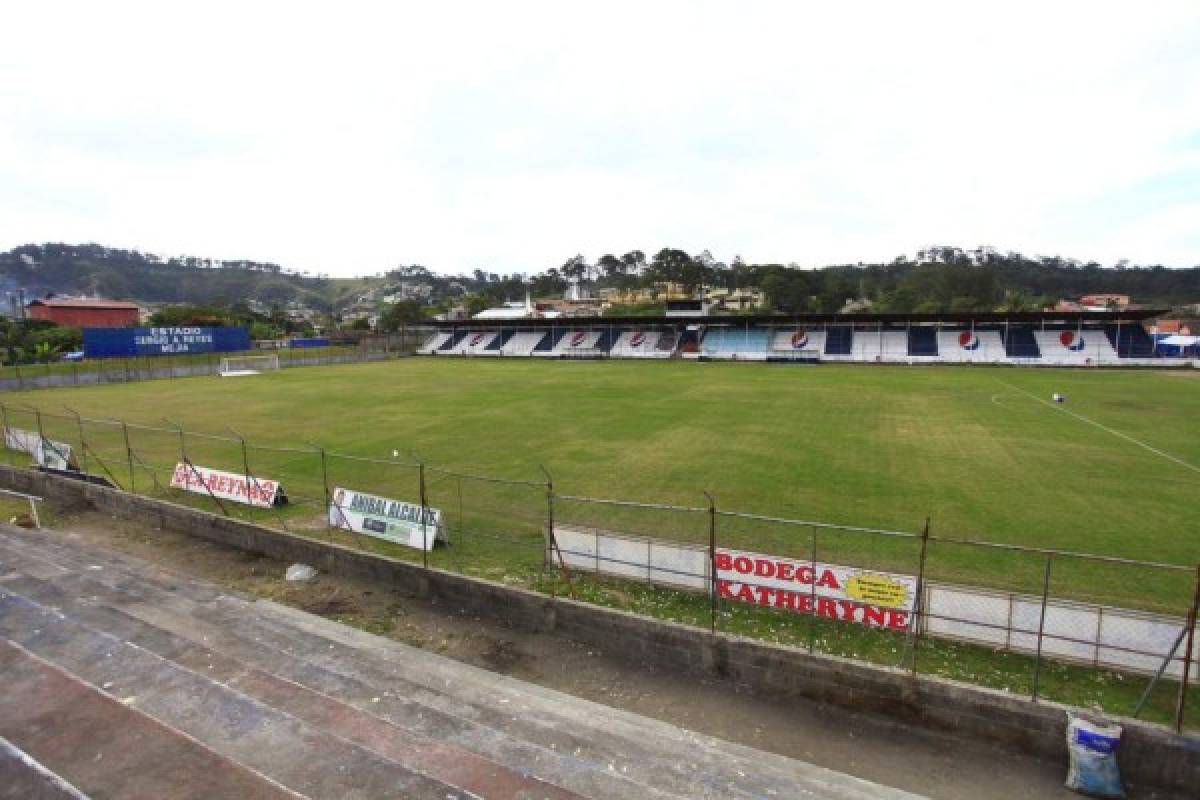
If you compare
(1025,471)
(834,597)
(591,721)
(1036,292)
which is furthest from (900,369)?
(1036,292)

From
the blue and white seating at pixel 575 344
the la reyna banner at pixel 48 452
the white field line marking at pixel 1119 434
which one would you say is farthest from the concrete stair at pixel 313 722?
the blue and white seating at pixel 575 344

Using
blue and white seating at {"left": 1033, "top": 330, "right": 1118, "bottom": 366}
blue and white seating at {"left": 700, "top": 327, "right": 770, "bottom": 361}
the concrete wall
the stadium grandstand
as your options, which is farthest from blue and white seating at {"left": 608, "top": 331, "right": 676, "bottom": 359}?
the concrete wall

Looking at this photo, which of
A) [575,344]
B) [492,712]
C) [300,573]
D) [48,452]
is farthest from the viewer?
[575,344]

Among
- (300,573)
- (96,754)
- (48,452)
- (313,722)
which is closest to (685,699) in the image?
(313,722)

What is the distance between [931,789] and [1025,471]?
16315 millimetres

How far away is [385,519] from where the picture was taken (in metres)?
14.8

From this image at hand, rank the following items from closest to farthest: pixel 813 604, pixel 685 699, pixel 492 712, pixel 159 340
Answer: pixel 492 712
pixel 685 699
pixel 813 604
pixel 159 340

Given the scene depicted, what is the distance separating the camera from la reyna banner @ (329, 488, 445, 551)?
1421 centimetres

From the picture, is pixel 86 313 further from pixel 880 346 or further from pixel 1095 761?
pixel 1095 761

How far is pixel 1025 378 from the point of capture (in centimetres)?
4812

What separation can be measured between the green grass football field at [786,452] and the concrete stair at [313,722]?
585 cm

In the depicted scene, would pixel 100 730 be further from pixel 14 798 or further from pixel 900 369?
pixel 900 369

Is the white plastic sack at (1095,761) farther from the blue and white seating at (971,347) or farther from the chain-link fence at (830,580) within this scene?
the blue and white seating at (971,347)

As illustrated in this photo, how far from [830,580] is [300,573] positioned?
10.8 m
